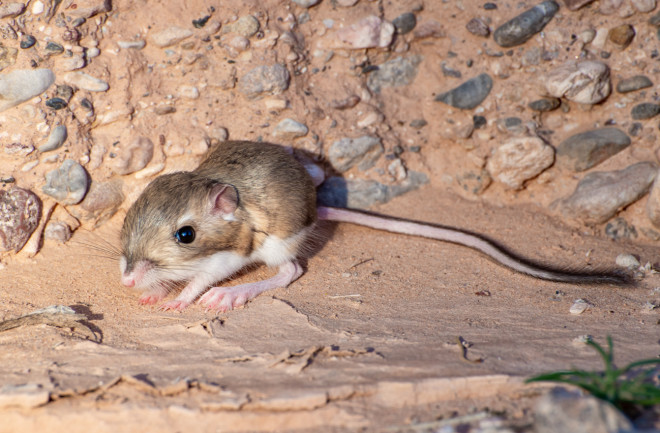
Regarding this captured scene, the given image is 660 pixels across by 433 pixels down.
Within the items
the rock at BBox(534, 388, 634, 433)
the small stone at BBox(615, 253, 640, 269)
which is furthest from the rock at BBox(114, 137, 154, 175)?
the small stone at BBox(615, 253, 640, 269)

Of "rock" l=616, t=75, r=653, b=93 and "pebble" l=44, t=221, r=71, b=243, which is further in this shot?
"rock" l=616, t=75, r=653, b=93

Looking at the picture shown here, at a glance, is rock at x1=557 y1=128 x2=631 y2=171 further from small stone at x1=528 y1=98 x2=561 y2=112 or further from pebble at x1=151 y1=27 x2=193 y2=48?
pebble at x1=151 y1=27 x2=193 y2=48

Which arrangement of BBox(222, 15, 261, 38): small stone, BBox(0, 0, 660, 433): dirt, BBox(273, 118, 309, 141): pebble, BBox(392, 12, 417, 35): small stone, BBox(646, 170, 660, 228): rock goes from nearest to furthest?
BBox(0, 0, 660, 433): dirt
BBox(646, 170, 660, 228): rock
BBox(222, 15, 261, 38): small stone
BBox(273, 118, 309, 141): pebble
BBox(392, 12, 417, 35): small stone

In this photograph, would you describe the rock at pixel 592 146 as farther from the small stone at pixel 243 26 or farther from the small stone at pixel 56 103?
the small stone at pixel 56 103

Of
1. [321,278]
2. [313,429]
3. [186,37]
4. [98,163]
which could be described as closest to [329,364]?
[313,429]

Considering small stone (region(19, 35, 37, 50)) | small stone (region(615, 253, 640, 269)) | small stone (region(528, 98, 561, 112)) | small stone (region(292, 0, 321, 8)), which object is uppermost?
small stone (region(19, 35, 37, 50))

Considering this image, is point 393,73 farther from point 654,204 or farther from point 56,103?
point 56,103

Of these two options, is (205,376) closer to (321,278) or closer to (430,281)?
(321,278)
